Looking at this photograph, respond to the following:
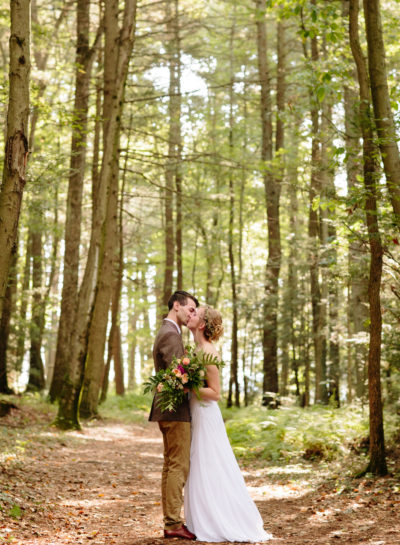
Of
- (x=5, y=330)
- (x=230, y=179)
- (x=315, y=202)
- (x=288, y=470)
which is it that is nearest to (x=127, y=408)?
(x=5, y=330)

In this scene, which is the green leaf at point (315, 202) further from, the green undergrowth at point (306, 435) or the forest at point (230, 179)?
the green undergrowth at point (306, 435)

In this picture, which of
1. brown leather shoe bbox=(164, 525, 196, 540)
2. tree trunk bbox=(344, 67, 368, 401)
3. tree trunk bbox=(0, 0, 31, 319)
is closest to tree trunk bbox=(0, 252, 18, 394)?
tree trunk bbox=(344, 67, 368, 401)

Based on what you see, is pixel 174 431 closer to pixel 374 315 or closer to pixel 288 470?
pixel 374 315

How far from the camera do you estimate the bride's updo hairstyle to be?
591 centimetres

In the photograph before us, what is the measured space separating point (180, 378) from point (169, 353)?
351mm

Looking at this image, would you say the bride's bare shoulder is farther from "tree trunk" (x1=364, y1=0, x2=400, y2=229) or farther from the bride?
"tree trunk" (x1=364, y1=0, x2=400, y2=229)

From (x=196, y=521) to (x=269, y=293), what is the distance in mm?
14325

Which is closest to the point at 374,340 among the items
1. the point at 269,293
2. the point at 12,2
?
the point at 12,2

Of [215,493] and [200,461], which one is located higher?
[200,461]

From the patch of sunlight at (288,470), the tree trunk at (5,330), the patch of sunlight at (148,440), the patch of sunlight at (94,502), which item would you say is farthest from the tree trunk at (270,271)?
the patch of sunlight at (94,502)

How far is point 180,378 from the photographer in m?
5.58

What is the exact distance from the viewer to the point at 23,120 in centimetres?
612

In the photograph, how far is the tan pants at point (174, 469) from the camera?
5617 millimetres

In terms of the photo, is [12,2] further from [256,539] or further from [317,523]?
[317,523]
